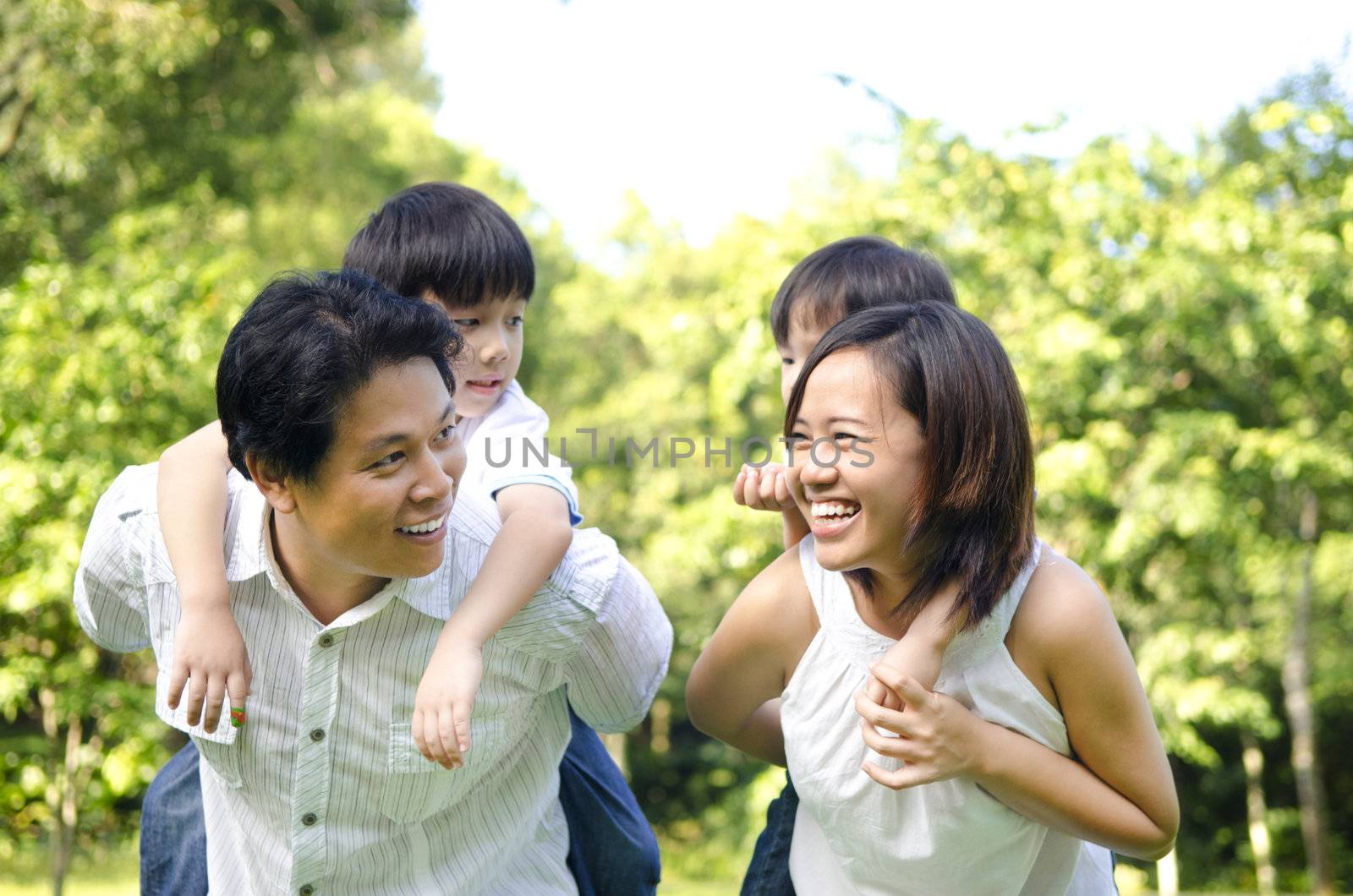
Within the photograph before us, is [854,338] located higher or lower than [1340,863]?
higher

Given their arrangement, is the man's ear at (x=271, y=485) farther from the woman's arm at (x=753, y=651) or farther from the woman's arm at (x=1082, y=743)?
the woman's arm at (x=1082, y=743)

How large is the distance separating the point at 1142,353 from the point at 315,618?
760 centimetres

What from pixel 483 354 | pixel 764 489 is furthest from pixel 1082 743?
pixel 483 354

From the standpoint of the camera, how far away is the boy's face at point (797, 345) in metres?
2.72

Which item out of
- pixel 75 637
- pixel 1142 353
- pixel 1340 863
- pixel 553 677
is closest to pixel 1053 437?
pixel 1142 353

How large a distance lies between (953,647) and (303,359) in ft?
3.60

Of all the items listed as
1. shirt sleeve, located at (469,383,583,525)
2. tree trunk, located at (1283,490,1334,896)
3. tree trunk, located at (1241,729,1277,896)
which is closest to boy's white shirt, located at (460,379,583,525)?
shirt sleeve, located at (469,383,583,525)

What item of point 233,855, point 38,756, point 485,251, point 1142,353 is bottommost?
point 38,756

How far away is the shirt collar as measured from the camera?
2068 millimetres

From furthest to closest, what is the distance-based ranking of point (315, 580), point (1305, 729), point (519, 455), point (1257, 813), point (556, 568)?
point (1257, 813), point (1305, 729), point (519, 455), point (556, 568), point (315, 580)

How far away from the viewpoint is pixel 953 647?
77.7 inches

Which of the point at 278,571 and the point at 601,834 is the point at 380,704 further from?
the point at 601,834

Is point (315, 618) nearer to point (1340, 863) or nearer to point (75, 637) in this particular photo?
point (75, 637)

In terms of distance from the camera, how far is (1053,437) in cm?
856
